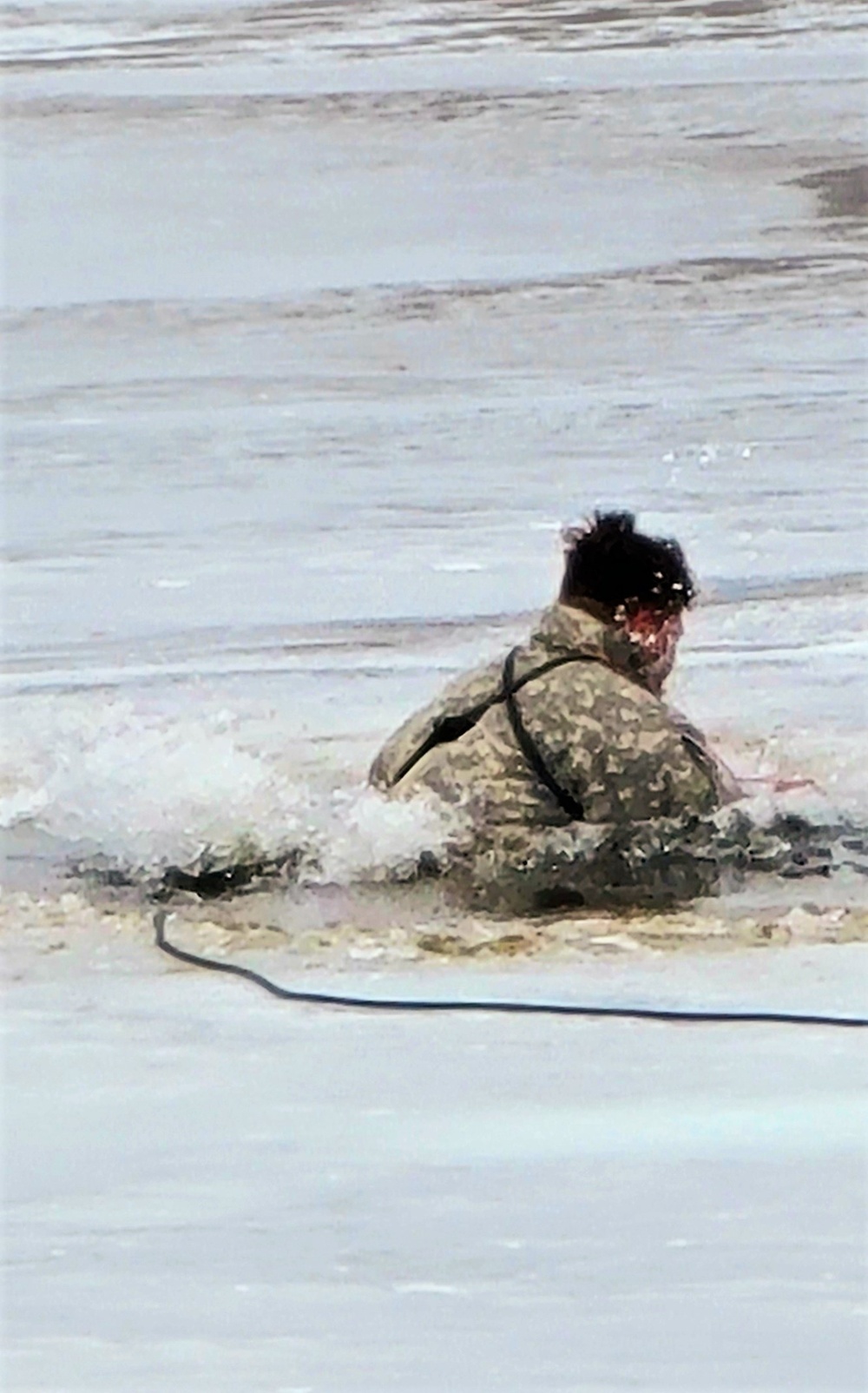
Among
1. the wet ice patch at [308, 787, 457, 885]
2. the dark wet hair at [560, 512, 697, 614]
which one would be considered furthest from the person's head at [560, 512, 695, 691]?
the wet ice patch at [308, 787, 457, 885]

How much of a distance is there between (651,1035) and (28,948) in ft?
1.81

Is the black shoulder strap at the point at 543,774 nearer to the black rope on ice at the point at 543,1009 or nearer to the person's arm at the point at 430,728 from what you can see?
the person's arm at the point at 430,728

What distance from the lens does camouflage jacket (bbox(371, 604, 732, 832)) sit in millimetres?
1838

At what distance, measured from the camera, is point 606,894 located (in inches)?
72.5

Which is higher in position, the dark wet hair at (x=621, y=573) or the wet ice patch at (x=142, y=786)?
the dark wet hair at (x=621, y=573)

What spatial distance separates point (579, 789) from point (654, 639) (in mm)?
169

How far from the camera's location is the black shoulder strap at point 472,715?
1.87m

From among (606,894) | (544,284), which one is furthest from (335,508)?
(606,894)

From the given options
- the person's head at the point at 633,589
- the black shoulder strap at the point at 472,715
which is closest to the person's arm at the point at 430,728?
the black shoulder strap at the point at 472,715

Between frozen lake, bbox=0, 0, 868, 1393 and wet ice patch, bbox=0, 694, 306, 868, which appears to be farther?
wet ice patch, bbox=0, 694, 306, 868

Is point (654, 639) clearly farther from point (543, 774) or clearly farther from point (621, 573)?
point (543, 774)

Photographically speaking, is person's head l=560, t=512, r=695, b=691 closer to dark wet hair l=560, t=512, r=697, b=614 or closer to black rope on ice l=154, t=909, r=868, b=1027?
dark wet hair l=560, t=512, r=697, b=614

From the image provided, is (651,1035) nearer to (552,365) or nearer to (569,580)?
(569,580)

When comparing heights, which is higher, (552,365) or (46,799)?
(552,365)
